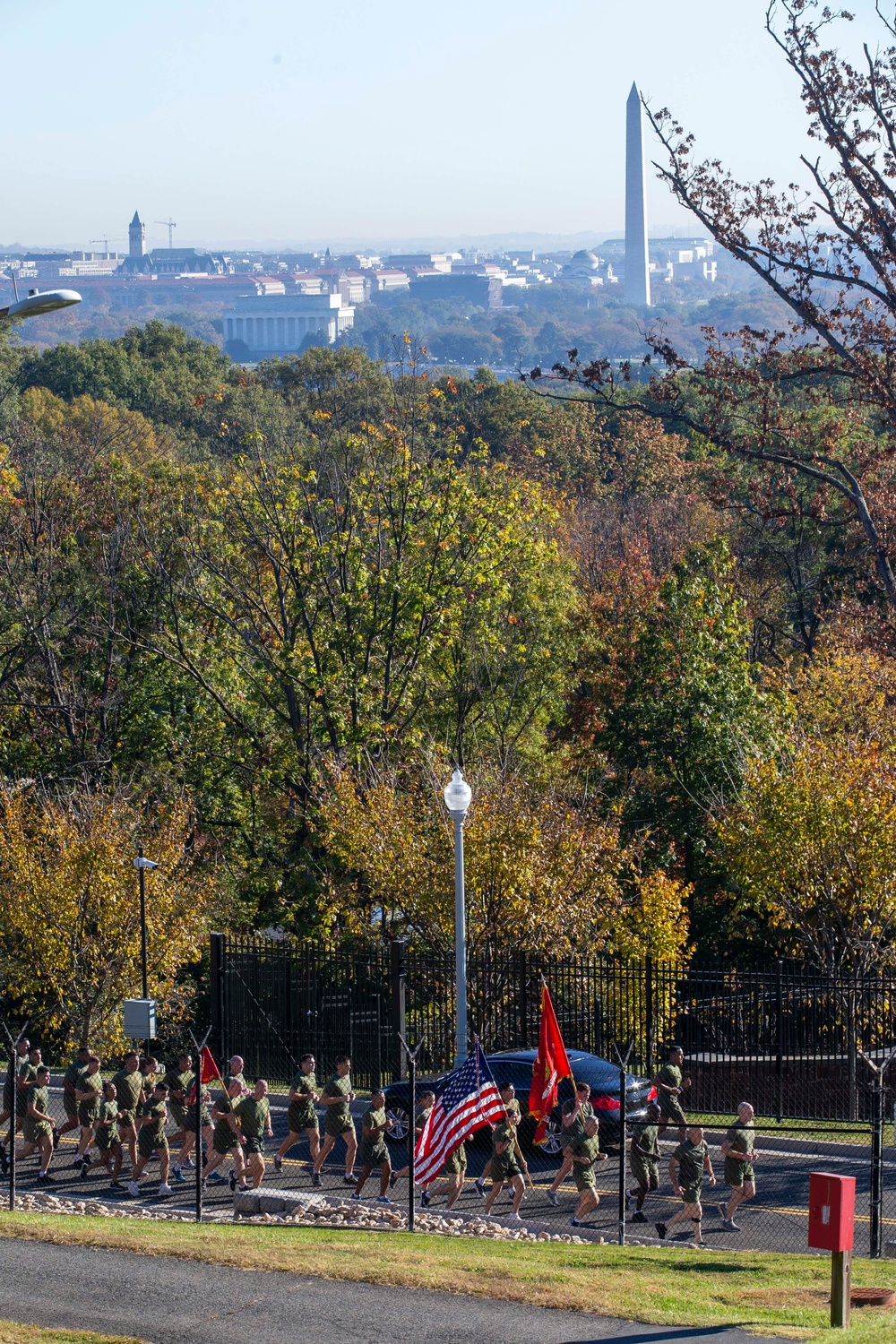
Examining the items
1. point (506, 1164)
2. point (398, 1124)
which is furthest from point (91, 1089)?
point (506, 1164)

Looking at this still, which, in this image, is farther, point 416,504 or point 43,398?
point 43,398

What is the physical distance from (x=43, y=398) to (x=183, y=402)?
884 cm

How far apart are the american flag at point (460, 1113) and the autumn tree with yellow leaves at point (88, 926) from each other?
899cm

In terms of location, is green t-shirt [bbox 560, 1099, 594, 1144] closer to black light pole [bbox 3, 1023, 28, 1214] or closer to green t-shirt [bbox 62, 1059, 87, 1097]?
black light pole [bbox 3, 1023, 28, 1214]

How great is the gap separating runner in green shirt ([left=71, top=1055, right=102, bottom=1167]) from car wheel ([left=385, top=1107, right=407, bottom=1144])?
317 centimetres

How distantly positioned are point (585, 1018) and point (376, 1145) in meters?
5.51

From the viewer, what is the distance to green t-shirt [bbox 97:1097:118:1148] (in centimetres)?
1559

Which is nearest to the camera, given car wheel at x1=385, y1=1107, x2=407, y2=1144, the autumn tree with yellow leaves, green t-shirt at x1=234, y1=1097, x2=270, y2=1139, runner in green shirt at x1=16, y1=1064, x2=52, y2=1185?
green t-shirt at x1=234, y1=1097, x2=270, y2=1139

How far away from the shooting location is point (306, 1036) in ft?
68.1

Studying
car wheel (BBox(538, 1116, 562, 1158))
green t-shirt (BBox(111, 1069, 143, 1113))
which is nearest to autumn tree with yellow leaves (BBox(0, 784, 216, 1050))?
green t-shirt (BBox(111, 1069, 143, 1113))

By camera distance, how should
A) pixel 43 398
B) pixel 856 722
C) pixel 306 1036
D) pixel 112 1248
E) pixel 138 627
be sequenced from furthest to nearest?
pixel 43 398
pixel 138 627
pixel 856 722
pixel 306 1036
pixel 112 1248

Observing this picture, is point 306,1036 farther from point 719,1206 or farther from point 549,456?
point 549,456

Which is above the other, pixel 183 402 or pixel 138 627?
pixel 183 402

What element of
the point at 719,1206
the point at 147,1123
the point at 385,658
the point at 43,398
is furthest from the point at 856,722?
the point at 43,398
